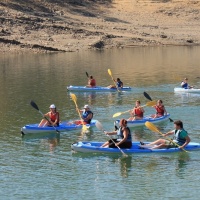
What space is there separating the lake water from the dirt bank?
43.4 feet

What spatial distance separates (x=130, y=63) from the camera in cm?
5647

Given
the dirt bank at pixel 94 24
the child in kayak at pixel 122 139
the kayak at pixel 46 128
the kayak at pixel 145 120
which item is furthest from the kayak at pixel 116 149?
the dirt bank at pixel 94 24

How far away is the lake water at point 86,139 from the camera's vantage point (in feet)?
66.7

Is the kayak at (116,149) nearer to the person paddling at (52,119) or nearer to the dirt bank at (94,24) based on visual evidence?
the person paddling at (52,119)

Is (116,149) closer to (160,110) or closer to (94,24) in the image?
(160,110)

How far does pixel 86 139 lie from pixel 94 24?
161 ft

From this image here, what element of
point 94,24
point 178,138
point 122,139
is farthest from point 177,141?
point 94,24

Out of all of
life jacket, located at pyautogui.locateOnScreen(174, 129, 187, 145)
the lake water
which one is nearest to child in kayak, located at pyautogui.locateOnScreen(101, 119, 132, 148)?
the lake water

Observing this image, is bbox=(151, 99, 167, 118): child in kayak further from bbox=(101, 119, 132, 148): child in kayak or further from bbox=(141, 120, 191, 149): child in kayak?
bbox=(101, 119, 132, 148): child in kayak

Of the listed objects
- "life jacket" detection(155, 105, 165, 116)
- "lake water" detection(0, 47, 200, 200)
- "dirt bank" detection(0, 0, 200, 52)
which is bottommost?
"lake water" detection(0, 47, 200, 200)

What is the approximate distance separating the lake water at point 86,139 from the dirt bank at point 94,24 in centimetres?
1322

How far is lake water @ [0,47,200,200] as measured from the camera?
20344 mm

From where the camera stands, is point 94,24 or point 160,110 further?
point 94,24

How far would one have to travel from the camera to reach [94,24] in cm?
7481
